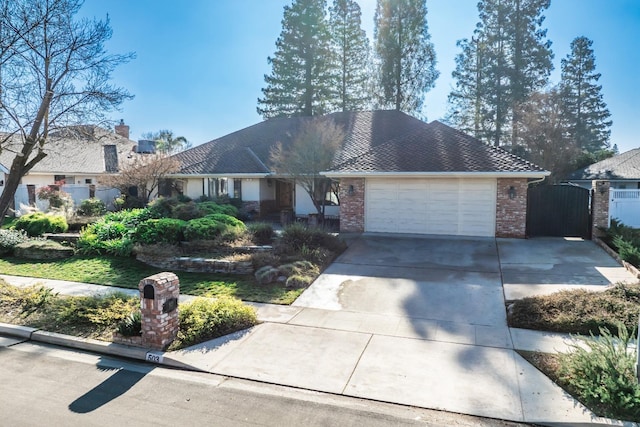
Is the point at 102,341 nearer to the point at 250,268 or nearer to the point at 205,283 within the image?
the point at 205,283

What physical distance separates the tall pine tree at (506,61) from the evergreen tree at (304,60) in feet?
39.3

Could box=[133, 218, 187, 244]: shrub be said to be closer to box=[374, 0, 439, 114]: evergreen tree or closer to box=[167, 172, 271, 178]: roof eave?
box=[167, 172, 271, 178]: roof eave

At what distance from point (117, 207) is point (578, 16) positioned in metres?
21.6

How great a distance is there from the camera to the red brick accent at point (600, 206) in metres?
12.5

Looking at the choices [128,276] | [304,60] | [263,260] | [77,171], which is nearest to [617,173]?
[304,60]

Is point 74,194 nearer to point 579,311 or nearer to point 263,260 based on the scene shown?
point 263,260

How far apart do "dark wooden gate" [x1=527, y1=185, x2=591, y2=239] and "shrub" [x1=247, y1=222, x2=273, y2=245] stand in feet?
29.6

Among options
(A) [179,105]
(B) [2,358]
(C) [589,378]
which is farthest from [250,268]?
(A) [179,105]

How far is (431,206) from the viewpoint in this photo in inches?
567

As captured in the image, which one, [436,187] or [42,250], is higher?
[436,187]

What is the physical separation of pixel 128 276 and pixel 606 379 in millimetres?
9929

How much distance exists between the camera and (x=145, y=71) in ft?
49.0

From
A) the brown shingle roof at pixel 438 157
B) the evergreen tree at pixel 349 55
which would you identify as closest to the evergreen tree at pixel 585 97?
the evergreen tree at pixel 349 55

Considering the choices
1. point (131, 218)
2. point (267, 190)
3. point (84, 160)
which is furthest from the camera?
point (84, 160)
